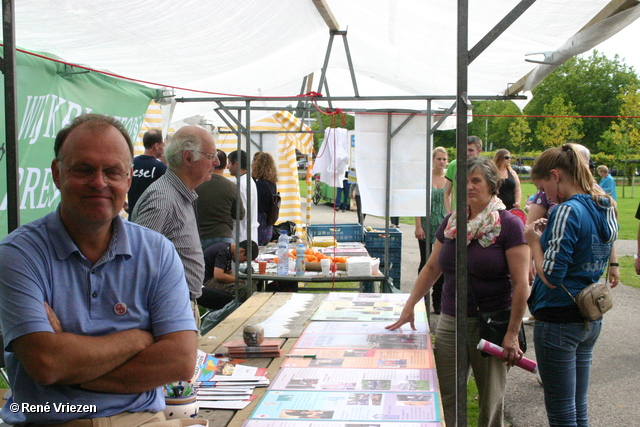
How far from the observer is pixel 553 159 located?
10.7 feet

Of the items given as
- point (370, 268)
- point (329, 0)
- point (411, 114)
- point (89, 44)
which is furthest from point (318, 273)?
point (89, 44)

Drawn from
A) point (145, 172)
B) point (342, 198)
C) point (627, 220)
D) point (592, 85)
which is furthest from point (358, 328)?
point (592, 85)

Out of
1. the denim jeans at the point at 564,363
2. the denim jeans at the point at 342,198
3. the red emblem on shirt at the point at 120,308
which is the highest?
the denim jeans at the point at 342,198

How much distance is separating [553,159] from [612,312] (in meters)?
5.30

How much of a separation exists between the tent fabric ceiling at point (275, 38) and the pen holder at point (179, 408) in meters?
2.58

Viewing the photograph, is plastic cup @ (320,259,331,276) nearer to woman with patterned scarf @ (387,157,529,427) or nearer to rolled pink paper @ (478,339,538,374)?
woman with patterned scarf @ (387,157,529,427)

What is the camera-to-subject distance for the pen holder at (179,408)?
1979 mm

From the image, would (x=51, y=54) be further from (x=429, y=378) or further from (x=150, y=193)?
(x=429, y=378)

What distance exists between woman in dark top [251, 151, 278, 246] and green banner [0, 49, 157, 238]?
3552 millimetres

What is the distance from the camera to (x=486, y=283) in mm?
3291

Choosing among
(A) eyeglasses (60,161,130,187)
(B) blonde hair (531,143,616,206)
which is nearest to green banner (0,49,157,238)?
(A) eyeglasses (60,161,130,187)

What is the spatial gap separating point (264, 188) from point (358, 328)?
199 inches

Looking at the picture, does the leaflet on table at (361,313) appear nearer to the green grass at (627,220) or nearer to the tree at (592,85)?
the green grass at (627,220)

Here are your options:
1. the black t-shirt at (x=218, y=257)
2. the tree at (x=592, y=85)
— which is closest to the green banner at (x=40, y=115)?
the black t-shirt at (x=218, y=257)
